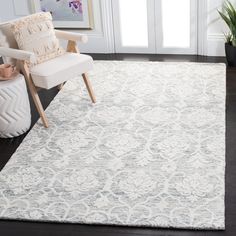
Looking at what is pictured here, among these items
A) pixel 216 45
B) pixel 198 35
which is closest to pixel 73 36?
pixel 198 35

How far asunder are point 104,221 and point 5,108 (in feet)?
4.24

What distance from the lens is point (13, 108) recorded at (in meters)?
3.72

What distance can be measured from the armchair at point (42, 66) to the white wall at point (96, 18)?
1.12 metres

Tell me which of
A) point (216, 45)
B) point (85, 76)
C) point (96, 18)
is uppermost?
point (96, 18)

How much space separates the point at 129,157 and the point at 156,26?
2100mm

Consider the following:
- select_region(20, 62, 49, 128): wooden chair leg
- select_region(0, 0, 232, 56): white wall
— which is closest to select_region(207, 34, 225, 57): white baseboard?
select_region(0, 0, 232, 56): white wall

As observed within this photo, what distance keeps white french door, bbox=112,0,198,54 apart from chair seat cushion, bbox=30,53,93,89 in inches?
48.4

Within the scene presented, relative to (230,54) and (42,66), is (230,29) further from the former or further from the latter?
(42,66)

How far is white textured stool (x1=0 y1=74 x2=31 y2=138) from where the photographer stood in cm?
366

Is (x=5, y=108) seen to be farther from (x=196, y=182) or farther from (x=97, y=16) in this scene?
(x=97, y=16)

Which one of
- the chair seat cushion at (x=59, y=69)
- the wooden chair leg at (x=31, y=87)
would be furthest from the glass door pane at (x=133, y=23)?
the wooden chair leg at (x=31, y=87)

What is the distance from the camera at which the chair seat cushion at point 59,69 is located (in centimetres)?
380

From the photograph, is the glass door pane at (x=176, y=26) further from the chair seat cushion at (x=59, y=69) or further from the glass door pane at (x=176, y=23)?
the chair seat cushion at (x=59, y=69)

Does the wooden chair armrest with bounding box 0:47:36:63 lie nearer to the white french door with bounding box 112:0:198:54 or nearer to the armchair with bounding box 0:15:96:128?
the armchair with bounding box 0:15:96:128
